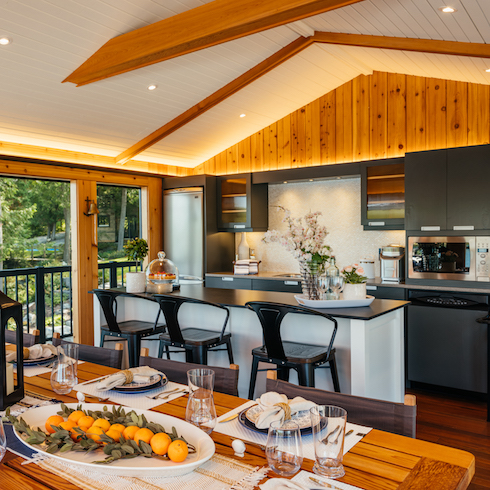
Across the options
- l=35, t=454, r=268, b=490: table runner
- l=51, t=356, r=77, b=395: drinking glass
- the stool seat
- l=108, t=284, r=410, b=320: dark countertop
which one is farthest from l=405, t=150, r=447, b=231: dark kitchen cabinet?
l=35, t=454, r=268, b=490: table runner

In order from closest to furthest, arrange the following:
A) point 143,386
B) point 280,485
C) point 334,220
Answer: point 280,485 < point 143,386 < point 334,220

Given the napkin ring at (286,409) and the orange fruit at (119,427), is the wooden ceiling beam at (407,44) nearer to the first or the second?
the napkin ring at (286,409)

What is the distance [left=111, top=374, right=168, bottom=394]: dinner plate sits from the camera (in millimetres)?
1723

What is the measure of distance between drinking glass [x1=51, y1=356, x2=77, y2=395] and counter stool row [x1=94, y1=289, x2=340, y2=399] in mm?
1299

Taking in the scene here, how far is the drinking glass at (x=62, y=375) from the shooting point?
5.51 feet

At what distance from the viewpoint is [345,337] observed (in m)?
3.11

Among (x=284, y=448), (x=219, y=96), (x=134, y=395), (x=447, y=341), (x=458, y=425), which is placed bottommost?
(x=458, y=425)

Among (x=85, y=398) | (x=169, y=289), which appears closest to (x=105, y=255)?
(x=169, y=289)

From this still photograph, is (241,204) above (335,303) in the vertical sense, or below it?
above

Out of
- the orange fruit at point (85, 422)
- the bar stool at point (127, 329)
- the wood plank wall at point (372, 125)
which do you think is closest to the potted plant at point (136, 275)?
the bar stool at point (127, 329)

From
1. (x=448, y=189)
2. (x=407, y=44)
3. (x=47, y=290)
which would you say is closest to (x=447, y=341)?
(x=448, y=189)

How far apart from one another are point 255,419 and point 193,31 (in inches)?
103

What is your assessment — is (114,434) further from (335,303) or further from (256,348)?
(335,303)

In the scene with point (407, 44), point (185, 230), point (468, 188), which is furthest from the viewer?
point (185, 230)
